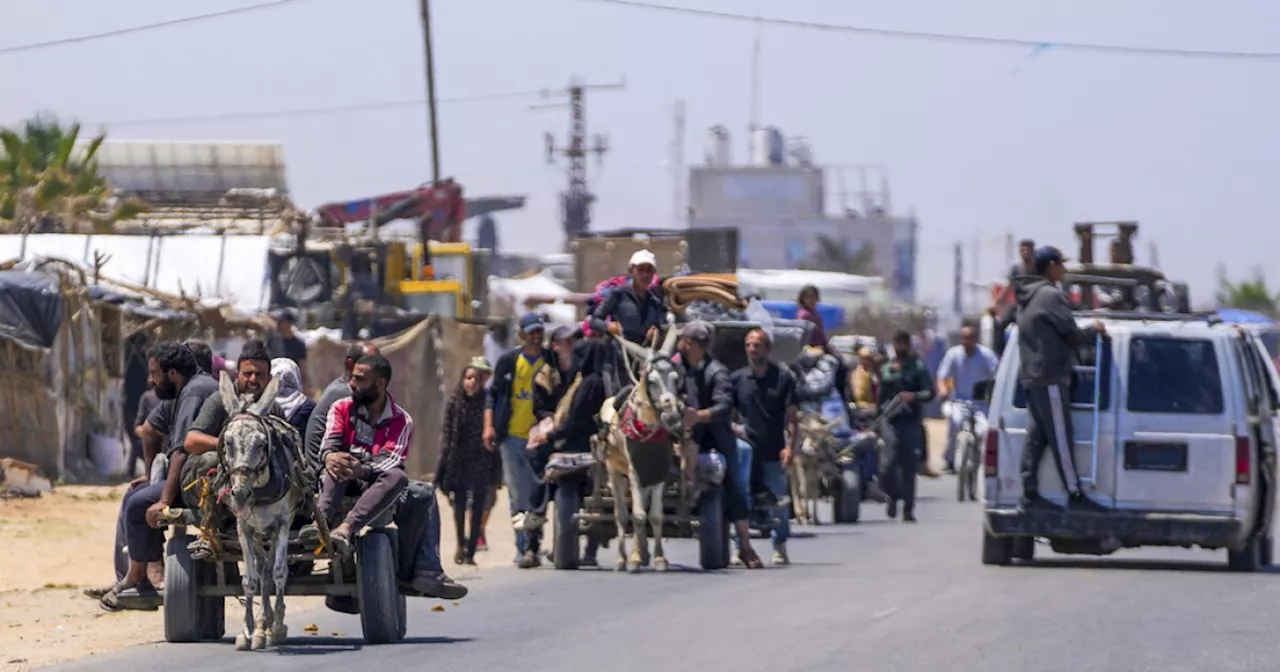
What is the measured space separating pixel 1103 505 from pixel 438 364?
47.6 feet

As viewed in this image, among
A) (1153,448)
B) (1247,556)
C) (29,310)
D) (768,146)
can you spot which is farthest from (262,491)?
(768,146)

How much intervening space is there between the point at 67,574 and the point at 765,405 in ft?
19.5

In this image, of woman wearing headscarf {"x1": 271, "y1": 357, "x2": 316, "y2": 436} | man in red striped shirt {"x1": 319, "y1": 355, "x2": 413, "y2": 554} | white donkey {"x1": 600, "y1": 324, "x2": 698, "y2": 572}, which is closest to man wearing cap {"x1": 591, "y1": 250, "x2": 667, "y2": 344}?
white donkey {"x1": 600, "y1": 324, "x2": 698, "y2": 572}

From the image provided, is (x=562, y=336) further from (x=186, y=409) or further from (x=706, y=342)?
(x=186, y=409)

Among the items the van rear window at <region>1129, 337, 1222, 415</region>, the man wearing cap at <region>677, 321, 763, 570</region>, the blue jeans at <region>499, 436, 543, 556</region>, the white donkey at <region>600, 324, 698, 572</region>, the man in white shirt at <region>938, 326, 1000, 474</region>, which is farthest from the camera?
the man in white shirt at <region>938, 326, 1000, 474</region>

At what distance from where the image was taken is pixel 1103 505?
16.8 meters

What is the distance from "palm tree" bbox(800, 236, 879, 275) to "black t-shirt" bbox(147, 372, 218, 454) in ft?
383

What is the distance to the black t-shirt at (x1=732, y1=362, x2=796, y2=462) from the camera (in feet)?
60.8

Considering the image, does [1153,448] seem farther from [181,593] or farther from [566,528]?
[181,593]

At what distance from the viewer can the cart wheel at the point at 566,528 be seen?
1723 cm

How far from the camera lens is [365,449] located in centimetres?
1183

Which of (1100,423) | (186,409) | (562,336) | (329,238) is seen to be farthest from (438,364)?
(186,409)

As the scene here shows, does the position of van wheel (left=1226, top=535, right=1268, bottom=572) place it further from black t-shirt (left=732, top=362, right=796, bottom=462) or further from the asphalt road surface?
black t-shirt (left=732, top=362, right=796, bottom=462)

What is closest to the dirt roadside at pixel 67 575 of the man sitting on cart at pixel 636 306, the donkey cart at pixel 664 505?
the donkey cart at pixel 664 505
